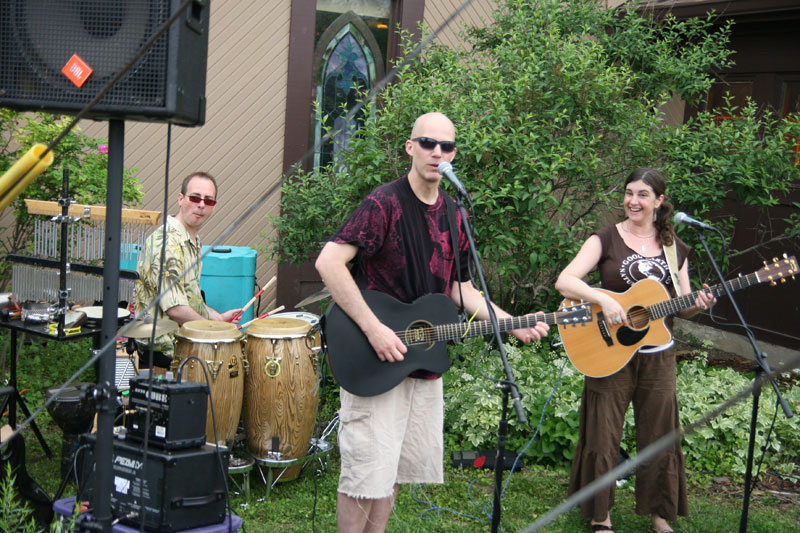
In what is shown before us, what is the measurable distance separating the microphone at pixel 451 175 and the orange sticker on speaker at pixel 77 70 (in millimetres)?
1327

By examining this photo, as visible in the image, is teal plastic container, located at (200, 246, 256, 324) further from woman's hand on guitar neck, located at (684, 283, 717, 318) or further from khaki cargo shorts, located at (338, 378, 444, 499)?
woman's hand on guitar neck, located at (684, 283, 717, 318)

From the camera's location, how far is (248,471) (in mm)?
4488

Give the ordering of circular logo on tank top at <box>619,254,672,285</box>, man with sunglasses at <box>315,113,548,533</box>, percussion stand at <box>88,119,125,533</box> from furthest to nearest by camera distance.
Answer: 1. circular logo on tank top at <box>619,254,672,285</box>
2. man with sunglasses at <box>315,113,548,533</box>
3. percussion stand at <box>88,119,125,533</box>

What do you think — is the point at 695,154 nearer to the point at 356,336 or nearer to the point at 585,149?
the point at 585,149

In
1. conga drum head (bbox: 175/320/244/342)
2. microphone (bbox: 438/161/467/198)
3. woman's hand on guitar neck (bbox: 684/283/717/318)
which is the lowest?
conga drum head (bbox: 175/320/244/342)

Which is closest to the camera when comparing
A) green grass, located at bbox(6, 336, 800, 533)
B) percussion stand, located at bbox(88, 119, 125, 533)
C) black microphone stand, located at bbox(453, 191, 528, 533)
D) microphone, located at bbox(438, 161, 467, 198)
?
percussion stand, located at bbox(88, 119, 125, 533)

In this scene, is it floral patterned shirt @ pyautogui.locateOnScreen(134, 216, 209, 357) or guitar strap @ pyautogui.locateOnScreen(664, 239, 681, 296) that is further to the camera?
floral patterned shirt @ pyautogui.locateOnScreen(134, 216, 209, 357)

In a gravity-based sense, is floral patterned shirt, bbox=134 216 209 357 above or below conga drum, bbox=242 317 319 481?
above

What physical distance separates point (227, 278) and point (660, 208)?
156 inches

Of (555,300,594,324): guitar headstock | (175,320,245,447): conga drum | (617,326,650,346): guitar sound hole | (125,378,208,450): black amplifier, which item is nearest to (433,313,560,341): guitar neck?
(555,300,594,324): guitar headstock

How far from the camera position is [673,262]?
14.0 ft

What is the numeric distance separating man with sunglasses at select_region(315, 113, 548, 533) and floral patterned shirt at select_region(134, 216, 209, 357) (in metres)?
1.64

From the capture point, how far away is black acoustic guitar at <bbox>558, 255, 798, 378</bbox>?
4.14 meters

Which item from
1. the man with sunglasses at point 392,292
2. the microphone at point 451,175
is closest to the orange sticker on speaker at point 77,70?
the man with sunglasses at point 392,292
